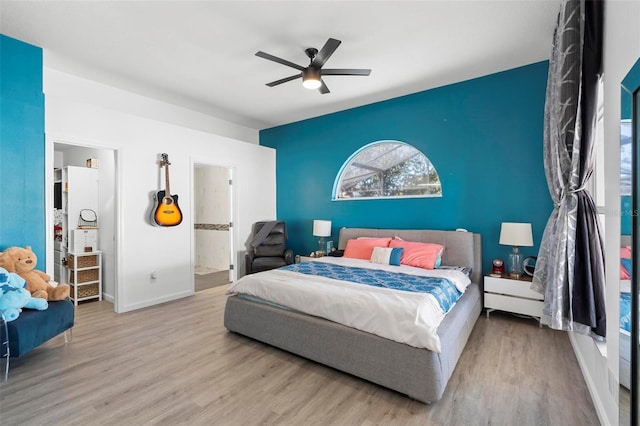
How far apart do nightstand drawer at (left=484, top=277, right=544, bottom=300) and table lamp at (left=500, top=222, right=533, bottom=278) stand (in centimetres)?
11

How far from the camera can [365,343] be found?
6.93 feet

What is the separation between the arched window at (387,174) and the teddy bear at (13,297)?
3.88m

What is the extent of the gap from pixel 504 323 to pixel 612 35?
278cm

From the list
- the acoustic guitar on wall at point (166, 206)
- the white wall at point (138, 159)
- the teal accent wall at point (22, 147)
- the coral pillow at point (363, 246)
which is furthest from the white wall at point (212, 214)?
the teal accent wall at point (22, 147)

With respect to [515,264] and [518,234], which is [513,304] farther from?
[518,234]

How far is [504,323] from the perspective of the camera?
322 centimetres

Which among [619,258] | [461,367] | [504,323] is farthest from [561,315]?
[504,323]

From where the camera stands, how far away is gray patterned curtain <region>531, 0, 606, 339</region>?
178 centimetres

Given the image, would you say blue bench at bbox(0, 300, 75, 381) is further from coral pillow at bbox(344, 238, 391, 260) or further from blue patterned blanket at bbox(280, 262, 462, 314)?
coral pillow at bbox(344, 238, 391, 260)

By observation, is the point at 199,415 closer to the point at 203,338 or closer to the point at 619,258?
the point at 203,338

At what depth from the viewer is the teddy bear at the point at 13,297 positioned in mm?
2201

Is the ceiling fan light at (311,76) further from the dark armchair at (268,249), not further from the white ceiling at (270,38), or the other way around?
the dark armchair at (268,249)

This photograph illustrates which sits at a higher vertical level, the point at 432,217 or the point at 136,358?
the point at 432,217

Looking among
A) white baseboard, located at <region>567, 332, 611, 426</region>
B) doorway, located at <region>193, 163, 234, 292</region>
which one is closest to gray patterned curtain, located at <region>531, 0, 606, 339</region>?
white baseboard, located at <region>567, 332, 611, 426</region>
